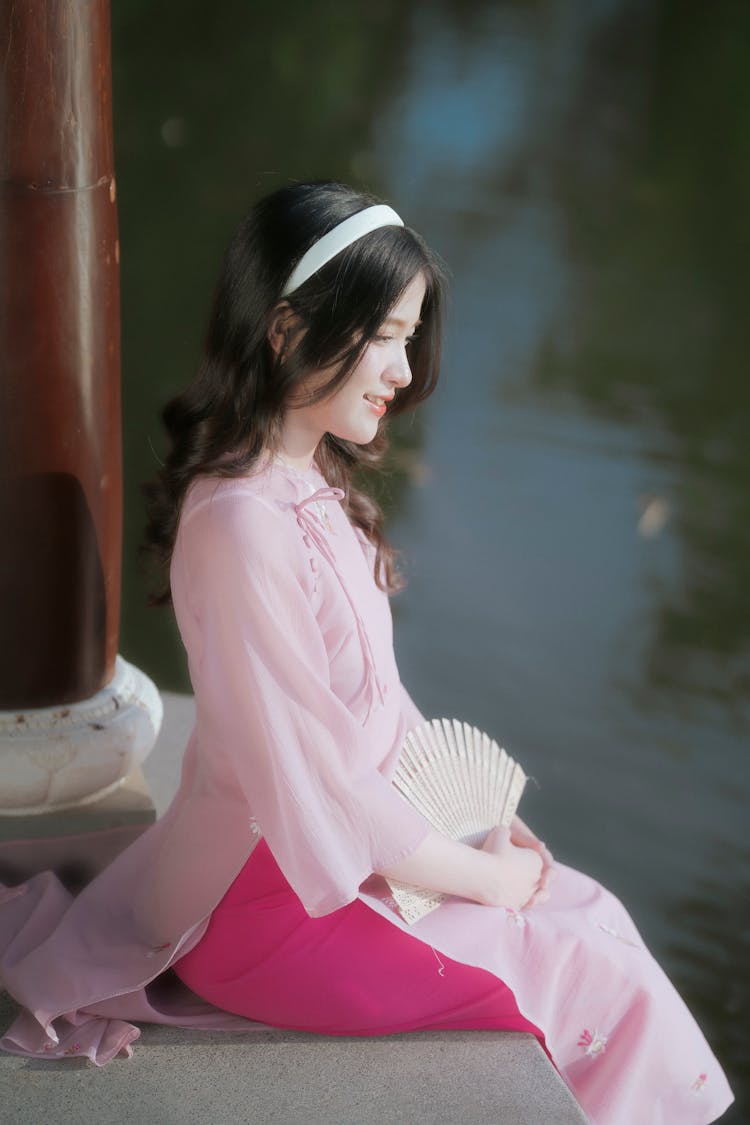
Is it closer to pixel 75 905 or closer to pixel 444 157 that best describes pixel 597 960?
pixel 75 905

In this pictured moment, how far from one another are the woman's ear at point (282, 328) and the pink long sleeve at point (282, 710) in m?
0.18

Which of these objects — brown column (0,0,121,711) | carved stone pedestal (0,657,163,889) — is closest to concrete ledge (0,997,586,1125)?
carved stone pedestal (0,657,163,889)

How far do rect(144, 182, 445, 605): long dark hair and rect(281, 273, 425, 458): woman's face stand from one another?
0.05 ft

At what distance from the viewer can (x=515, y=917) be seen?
1.74m

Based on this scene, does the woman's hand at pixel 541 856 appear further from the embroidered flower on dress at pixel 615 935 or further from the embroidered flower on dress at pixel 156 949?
the embroidered flower on dress at pixel 156 949

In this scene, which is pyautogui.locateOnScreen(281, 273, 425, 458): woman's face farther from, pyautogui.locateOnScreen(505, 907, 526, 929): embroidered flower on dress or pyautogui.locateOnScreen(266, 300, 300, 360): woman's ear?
pyautogui.locateOnScreen(505, 907, 526, 929): embroidered flower on dress

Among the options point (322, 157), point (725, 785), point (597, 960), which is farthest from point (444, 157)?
point (597, 960)

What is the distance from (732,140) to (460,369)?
5273 millimetres

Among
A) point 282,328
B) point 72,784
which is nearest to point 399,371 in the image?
point 282,328

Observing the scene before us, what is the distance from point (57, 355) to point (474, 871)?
33.2 inches

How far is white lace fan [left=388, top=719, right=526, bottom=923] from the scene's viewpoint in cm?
184

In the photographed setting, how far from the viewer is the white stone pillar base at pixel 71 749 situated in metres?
2.05

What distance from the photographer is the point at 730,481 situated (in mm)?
5012

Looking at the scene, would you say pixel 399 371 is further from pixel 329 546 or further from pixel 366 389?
pixel 329 546
